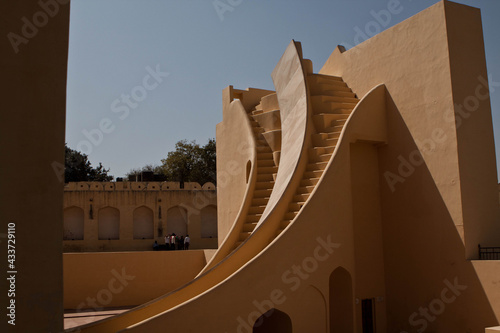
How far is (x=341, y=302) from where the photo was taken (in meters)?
9.68

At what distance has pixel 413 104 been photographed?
985 centimetres

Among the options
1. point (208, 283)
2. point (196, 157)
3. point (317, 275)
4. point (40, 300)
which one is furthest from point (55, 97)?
point (196, 157)

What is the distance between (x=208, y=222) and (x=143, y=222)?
322cm

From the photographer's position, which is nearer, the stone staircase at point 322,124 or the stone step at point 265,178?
the stone staircase at point 322,124

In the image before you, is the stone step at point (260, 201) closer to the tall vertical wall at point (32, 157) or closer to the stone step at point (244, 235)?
the stone step at point (244, 235)

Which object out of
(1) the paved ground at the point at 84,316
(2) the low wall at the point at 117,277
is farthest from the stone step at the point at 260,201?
(1) the paved ground at the point at 84,316

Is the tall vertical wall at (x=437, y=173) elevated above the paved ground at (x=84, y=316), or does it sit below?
above

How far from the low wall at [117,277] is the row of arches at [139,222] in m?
9.60

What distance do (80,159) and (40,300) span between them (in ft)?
106

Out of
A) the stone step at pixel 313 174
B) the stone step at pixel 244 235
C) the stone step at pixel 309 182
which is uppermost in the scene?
the stone step at pixel 313 174

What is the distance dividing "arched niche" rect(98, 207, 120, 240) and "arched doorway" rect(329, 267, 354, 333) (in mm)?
16154

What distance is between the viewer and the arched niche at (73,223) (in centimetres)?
2353

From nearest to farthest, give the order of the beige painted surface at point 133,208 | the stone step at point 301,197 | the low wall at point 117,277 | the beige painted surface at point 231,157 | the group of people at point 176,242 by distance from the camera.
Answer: the stone step at point 301,197 < the beige painted surface at point 231,157 < the low wall at point 117,277 < the group of people at point 176,242 < the beige painted surface at point 133,208

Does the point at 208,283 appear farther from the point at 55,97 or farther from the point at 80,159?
the point at 80,159
